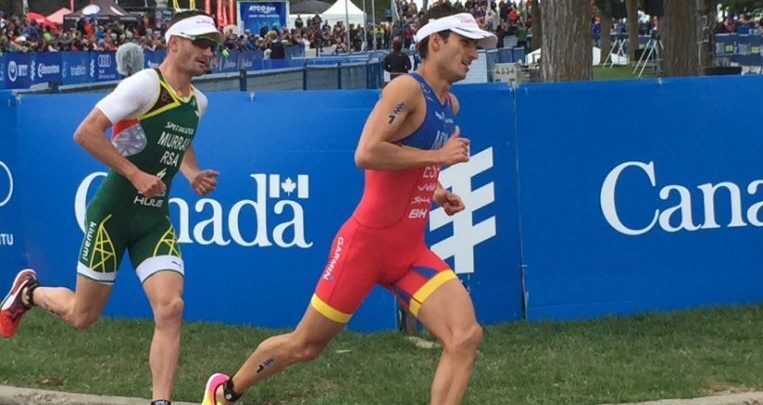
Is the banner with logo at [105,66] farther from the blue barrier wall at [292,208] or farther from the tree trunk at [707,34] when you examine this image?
the blue barrier wall at [292,208]

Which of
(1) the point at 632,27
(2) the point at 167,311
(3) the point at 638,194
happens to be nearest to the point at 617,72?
(1) the point at 632,27

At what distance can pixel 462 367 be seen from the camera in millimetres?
5418

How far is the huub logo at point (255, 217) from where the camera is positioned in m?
8.84

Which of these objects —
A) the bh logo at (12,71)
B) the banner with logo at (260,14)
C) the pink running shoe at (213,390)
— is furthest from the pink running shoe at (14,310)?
the banner with logo at (260,14)

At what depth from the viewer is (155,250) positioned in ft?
20.6

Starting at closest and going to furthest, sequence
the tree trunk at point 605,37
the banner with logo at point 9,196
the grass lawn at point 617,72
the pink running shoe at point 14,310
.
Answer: the pink running shoe at point 14,310, the banner with logo at point 9,196, the grass lawn at point 617,72, the tree trunk at point 605,37

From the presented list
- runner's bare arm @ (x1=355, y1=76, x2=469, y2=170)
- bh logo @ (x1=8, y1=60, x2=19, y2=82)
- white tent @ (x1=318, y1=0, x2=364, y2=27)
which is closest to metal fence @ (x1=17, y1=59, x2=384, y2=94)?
bh logo @ (x1=8, y1=60, x2=19, y2=82)

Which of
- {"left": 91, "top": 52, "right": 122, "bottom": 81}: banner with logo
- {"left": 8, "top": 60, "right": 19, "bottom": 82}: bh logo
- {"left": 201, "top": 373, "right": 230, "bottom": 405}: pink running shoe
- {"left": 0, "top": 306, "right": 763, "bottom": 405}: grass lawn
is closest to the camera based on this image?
{"left": 201, "top": 373, "right": 230, "bottom": 405}: pink running shoe

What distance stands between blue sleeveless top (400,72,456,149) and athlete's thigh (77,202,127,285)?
5.29 feet

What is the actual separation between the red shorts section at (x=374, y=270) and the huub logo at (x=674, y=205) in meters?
3.57

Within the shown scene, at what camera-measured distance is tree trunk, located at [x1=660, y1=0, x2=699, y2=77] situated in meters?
20.9

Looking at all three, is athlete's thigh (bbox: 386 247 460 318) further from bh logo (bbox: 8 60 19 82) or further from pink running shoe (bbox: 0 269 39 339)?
bh logo (bbox: 8 60 19 82)

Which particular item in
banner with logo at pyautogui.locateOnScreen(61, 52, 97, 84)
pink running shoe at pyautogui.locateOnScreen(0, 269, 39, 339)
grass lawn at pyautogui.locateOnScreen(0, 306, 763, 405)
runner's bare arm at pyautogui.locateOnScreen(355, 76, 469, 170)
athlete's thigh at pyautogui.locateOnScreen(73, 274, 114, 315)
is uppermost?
runner's bare arm at pyautogui.locateOnScreen(355, 76, 469, 170)

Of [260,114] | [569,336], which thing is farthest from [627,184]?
[260,114]
